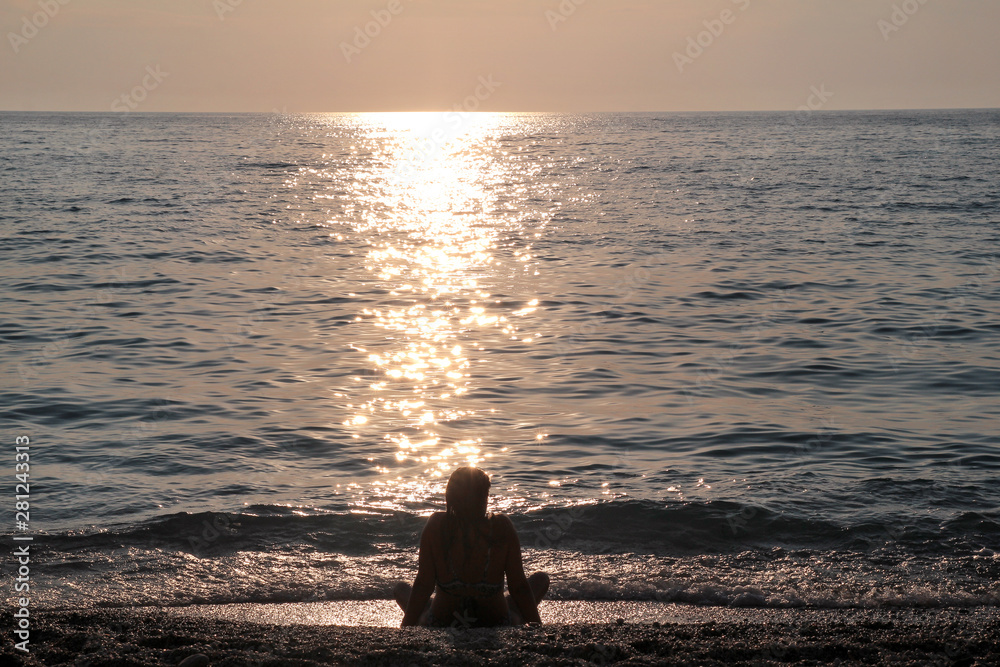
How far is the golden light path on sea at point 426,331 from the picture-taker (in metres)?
9.31

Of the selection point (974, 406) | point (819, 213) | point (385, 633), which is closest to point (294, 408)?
point (385, 633)

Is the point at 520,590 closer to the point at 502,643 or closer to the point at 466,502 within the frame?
the point at 502,643

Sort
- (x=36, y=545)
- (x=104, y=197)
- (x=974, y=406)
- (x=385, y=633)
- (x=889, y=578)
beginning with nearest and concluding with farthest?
1. (x=385, y=633)
2. (x=889, y=578)
3. (x=36, y=545)
4. (x=974, y=406)
5. (x=104, y=197)

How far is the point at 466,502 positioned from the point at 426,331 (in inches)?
416

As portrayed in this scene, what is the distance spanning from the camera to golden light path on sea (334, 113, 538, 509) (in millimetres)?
9312

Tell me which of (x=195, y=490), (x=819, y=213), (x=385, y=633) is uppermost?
(x=819, y=213)

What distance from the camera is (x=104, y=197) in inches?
1390

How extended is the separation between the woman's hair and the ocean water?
64.3 inches

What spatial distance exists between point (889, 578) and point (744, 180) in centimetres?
3961

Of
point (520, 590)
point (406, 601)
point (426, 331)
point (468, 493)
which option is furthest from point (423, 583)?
point (426, 331)

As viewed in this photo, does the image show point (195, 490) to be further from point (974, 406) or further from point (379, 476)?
point (974, 406)

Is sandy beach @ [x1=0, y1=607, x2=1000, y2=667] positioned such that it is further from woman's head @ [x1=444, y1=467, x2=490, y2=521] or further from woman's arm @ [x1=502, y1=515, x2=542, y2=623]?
woman's head @ [x1=444, y1=467, x2=490, y2=521]

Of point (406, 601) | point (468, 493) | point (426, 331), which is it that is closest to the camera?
point (468, 493)

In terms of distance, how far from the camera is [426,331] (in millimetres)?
15398
